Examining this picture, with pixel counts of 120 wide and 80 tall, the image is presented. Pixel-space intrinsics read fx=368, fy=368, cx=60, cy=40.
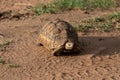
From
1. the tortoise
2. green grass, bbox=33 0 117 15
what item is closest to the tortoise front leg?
the tortoise

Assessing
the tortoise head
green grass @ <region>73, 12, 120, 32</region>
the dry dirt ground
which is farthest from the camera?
green grass @ <region>73, 12, 120, 32</region>

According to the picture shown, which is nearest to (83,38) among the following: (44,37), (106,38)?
(106,38)

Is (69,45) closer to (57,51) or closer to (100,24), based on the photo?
(57,51)

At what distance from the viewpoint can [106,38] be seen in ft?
24.7

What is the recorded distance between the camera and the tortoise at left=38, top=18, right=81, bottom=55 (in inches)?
256

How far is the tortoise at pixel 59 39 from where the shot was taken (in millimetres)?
6500

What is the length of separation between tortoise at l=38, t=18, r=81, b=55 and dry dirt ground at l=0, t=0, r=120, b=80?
0.16 metres

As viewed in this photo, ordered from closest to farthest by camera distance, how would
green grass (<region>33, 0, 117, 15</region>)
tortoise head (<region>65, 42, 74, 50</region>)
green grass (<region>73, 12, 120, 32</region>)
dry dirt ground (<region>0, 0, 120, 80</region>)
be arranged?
dry dirt ground (<region>0, 0, 120, 80</region>) < tortoise head (<region>65, 42, 74, 50</region>) < green grass (<region>73, 12, 120, 32</region>) < green grass (<region>33, 0, 117, 15</region>)

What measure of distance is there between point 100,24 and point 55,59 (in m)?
2.07

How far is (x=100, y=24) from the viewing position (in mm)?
8250

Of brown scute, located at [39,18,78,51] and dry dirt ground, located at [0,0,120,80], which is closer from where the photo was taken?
dry dirt ground, located at [0,0,120,80]

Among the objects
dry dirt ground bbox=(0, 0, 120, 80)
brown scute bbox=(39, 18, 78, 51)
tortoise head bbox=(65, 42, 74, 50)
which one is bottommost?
dry dirt ground bbox=(0, 0, 120, 80)

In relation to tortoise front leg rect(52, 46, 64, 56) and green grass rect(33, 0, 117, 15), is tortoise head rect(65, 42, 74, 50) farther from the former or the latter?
green grass rect(33, 0, 117, 15)

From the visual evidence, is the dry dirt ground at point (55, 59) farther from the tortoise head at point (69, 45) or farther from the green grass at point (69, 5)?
the green grass at point (69, 5)
